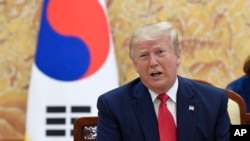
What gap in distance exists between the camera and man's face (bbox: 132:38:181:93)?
2123mm

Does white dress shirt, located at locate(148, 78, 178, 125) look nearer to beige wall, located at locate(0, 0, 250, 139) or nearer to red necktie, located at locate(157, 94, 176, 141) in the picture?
red necktie, located at locate(157, 94, 176, 141)

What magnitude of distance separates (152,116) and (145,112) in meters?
0.03

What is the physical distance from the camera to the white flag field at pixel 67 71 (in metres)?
4.25

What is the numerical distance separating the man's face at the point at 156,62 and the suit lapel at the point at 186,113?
9 cm

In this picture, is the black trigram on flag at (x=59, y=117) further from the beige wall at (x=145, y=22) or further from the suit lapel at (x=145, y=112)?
the suit lapel at (x=145, y=112)

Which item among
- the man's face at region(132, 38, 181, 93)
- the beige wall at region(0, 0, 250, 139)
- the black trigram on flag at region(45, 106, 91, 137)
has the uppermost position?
the beige wall at region(0, 0, 250, 139)

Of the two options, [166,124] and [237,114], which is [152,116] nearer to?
[166,124]

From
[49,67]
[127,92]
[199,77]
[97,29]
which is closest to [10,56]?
[49,67]

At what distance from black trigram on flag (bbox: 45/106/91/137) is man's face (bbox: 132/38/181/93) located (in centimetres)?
213

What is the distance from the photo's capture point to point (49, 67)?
14.0 feet

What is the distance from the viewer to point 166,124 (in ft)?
7.09

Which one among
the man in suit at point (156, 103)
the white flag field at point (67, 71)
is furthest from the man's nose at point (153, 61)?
the white flag field at point (67, 71)

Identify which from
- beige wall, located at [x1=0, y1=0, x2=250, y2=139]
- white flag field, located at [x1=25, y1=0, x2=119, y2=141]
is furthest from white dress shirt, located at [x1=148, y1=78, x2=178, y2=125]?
beige wall, located at [x1=0, y1=0, x2=250, y2=139]

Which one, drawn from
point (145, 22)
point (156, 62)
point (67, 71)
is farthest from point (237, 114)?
point (145, 22)
